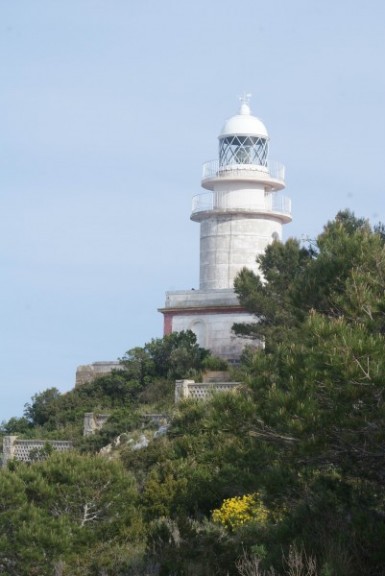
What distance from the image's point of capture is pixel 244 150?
38188 mm

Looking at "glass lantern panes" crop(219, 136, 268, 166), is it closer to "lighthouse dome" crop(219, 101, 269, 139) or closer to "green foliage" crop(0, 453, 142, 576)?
"lighthouse dome" crop(219, 101, 269, 139)

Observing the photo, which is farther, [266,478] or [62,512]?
[62,512]

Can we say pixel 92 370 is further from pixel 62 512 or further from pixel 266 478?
pixel 266 478

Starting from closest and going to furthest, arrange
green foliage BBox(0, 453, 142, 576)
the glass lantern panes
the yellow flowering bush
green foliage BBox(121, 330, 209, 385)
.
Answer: the yellow flowering bush < green foliage BBox(0, 453, 142, 576) < green foliage BBox(121, 330, 209, 385) < the glass lantern panes

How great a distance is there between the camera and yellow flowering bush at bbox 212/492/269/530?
719 inches

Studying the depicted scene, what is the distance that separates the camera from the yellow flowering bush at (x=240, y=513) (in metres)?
18.2

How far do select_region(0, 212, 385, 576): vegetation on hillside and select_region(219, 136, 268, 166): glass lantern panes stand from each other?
12.7 m

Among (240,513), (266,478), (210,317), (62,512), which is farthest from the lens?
(210,317)

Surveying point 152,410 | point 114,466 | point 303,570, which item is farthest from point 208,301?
point 303,570

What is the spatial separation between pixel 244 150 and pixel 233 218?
206 cm

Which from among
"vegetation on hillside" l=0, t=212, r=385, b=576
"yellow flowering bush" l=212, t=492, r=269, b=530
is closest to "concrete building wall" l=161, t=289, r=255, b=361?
"vegetation on hillside" l=0, t=212, r=385, b=576

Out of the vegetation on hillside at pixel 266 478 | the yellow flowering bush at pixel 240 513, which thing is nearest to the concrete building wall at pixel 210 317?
the vegetation on hillside at pixel 266 478

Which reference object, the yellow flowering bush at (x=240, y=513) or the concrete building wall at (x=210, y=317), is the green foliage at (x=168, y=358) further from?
the yellow flowering bush at (x=240, y=513)

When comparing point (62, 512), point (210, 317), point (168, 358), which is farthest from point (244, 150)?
point (62, 512)
